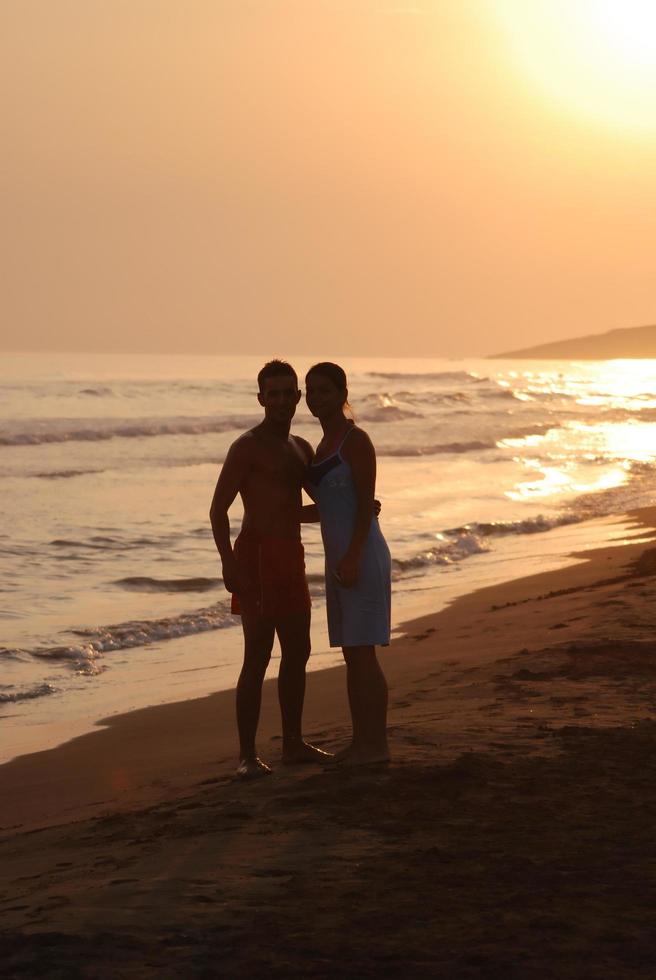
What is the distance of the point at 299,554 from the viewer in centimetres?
539

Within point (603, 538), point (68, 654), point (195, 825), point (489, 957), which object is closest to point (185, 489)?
point (603, 538)

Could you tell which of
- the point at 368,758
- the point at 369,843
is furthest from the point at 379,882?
the point at 368,758

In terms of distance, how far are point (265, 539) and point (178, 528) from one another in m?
11.1

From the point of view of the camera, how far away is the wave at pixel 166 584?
1207 cm

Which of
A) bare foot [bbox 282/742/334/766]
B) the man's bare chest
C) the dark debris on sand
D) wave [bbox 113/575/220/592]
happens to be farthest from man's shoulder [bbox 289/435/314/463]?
wave [bbox 113/575/220/592]

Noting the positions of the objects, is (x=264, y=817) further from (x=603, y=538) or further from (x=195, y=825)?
(x=603, y=538)

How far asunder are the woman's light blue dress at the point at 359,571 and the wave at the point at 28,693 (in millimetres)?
3565

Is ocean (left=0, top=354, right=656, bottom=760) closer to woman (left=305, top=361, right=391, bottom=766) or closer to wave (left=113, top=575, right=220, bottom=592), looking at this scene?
wave (left=113, top=575, right=220, bottom=592)

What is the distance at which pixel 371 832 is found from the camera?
4242mm

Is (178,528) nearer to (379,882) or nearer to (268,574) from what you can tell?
(268,574)

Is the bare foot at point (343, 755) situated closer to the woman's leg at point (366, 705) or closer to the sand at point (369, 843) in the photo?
the woman's leg at point (366, 705)

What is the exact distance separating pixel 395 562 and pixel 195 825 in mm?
9263

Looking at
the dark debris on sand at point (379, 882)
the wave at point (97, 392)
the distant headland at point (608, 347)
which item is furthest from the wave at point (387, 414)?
the distant headland at point (608, 347)

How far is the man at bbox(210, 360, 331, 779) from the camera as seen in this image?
5316 mm
